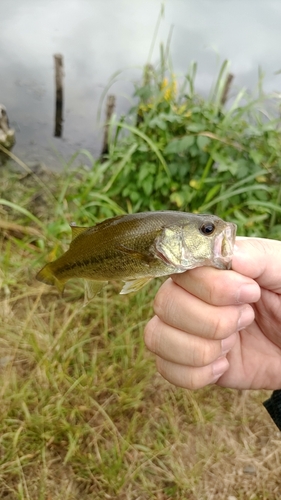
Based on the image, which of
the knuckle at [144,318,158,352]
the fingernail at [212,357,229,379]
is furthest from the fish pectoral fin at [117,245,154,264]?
the fingernail at [212,357,229,379]

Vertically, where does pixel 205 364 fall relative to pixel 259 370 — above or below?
above

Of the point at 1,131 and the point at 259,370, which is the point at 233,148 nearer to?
the point at 259,370

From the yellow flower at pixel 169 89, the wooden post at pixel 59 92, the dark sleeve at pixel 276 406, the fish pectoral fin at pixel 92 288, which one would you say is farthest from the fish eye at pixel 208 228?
the wooden post at pixel 59 92

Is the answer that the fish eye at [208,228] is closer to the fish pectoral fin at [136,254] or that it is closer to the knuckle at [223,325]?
the fish pectoral fin at [136,254]

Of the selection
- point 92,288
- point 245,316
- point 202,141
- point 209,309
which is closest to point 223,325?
point 209,309

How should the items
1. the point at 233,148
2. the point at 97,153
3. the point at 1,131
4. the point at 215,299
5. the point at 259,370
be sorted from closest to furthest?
the point at 215,299
the point at 259,370
the point at 233,148
the point at 1,131
the point at 97,153

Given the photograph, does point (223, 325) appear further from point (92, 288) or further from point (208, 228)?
point (92, 288)

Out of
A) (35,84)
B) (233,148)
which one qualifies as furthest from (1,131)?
(233,148)

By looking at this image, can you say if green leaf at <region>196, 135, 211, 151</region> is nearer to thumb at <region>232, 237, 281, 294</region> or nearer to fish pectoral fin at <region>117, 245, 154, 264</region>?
thumb at <region>232, 237, 281, 294</region>

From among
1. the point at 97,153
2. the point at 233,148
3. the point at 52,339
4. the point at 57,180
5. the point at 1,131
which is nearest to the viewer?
the point at 52,339
